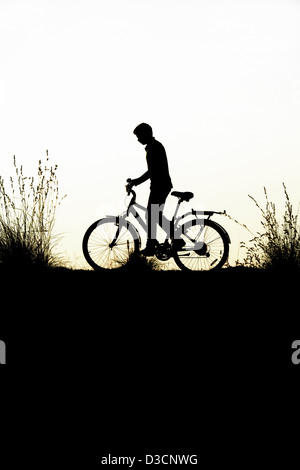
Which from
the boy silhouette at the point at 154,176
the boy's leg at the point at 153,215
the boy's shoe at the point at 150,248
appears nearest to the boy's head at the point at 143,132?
the boy silhouette at the point at 154,176

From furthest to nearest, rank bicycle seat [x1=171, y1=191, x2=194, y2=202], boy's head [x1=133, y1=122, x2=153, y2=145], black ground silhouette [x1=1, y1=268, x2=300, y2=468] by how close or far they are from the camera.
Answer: boy's head [x1=133, y1=122, x2=153, y2=145]
bicycle seat [x1=171, y1=191, x2=194, y2=202]
black ground silhouette [x1=1, y1=268, x2=300, y2=468]

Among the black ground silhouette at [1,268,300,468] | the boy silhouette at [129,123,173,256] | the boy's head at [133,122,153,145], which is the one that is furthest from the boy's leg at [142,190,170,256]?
the black ground silhouette at [1,268,300,468]

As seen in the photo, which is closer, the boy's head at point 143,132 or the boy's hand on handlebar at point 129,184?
the boy's head at point 143,132

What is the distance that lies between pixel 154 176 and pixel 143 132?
1.79ft

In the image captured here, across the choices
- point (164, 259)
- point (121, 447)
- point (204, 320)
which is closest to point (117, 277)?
point (164, 259)

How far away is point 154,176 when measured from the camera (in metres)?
6.61

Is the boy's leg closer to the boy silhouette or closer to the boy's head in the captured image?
the boy silhouette

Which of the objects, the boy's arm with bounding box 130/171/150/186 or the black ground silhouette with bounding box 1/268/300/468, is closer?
the black ground silhouette with bounding box 1/268/300/468

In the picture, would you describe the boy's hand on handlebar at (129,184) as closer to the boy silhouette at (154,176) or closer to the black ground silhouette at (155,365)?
the boy silhouette at (154,176)

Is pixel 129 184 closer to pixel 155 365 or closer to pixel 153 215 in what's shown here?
pixel 153 215

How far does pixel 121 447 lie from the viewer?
2.92m

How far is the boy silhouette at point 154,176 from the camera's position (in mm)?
6570

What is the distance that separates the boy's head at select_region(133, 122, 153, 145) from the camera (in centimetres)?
656

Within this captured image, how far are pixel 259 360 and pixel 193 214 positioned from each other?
10.2ft
